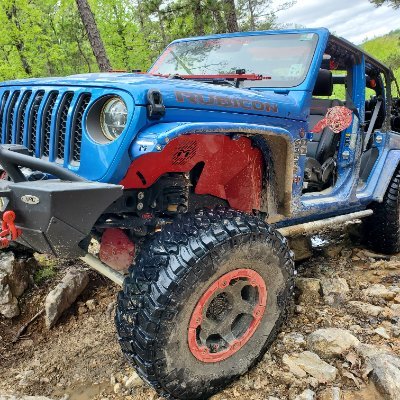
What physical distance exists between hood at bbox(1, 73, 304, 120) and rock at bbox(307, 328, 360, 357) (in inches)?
56.7

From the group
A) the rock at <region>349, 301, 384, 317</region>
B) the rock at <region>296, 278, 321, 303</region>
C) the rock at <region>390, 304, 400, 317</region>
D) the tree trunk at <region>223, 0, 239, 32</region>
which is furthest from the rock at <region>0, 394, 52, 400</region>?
the tree trunk at <region>223, 0, 239, 32</region>

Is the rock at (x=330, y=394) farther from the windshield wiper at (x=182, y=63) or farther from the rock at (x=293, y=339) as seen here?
the windshield wiper at (x=182, y=63)

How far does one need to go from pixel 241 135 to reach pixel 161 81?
Result: 1.77ft

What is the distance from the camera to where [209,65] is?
369 cm

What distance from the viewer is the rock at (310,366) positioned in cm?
240

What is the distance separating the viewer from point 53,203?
5.52 feet

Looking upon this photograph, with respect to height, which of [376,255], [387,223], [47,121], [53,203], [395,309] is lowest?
[376,255]

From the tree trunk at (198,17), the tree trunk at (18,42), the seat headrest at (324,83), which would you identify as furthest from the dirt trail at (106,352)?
the tree trunk at (18,42)

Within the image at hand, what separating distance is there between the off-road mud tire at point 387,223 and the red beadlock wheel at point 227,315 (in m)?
2.36

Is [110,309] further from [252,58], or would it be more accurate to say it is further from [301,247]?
[252,58]

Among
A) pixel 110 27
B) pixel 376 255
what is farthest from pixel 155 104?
pixel 110 27

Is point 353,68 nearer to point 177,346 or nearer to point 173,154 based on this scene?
point 173,154

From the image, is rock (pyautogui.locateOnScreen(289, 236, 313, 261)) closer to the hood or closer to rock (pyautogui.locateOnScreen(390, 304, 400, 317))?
rock (pyautogui.locateOnScreen(390, 304, 400, 317))

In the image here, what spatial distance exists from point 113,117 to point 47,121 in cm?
46
